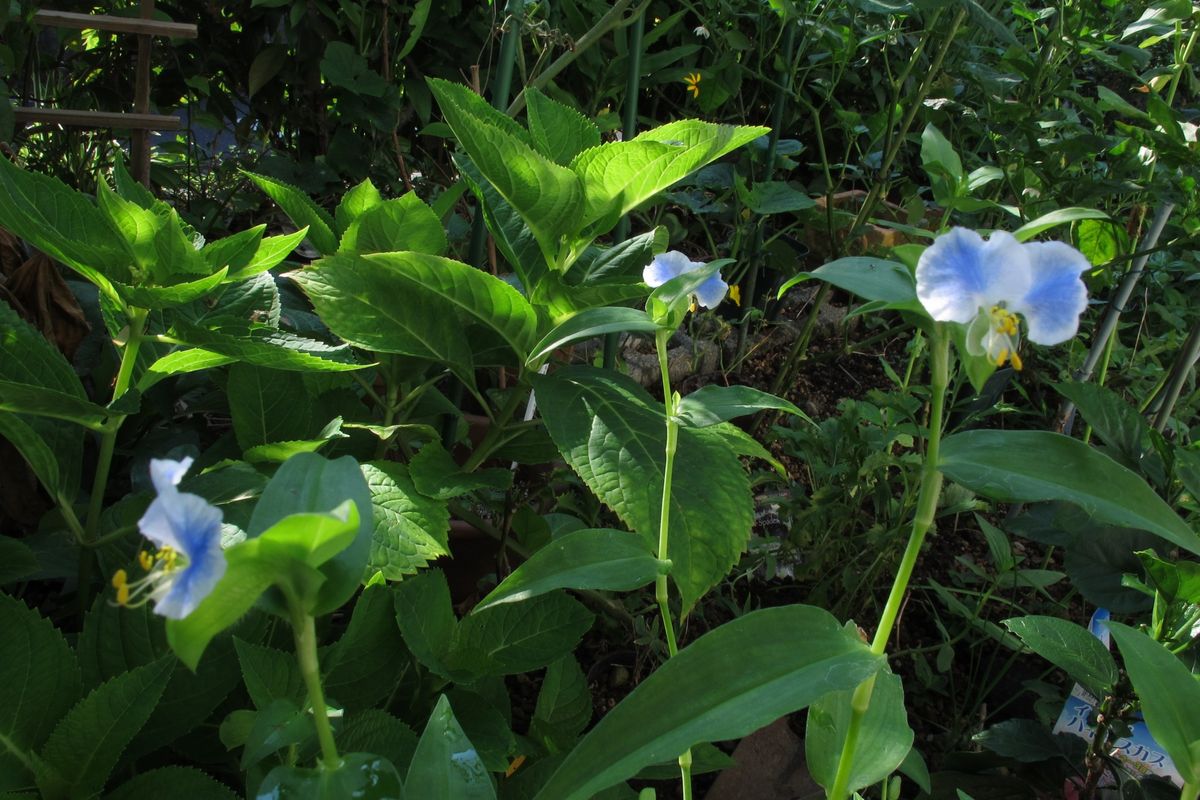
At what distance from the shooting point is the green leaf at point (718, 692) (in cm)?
55

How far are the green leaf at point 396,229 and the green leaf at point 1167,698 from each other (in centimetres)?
83

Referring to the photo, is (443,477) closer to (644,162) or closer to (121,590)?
(644,162)

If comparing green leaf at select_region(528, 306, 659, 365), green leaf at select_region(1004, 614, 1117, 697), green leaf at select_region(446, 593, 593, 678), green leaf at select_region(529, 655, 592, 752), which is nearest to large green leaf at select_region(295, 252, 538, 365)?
green leaf at select_region(528, 306, 659, 365)

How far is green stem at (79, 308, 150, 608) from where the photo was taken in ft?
3.01

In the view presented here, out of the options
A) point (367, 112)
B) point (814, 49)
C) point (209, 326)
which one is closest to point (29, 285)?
point (209, 326)

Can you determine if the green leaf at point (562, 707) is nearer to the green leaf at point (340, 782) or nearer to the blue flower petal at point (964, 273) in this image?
the green leaf at point (340, 782)

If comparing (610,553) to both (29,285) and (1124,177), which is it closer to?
(29,285)

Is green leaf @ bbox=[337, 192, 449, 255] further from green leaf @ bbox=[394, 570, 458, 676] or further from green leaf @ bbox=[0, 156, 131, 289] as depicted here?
green leaf @ bbox=[394, 570, 458, 676]

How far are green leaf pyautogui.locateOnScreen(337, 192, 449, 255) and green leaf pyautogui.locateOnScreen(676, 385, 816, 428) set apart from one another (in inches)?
17.5

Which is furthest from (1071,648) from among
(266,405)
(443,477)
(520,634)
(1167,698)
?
(266,405)

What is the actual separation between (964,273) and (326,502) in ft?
1.32

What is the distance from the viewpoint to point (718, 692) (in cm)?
58

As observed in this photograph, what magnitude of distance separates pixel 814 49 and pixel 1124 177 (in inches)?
38.8

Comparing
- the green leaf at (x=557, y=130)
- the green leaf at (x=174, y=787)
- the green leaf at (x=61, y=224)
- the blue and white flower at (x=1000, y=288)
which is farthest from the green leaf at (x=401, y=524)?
the blue and white flower at (x=1000, y=288)
